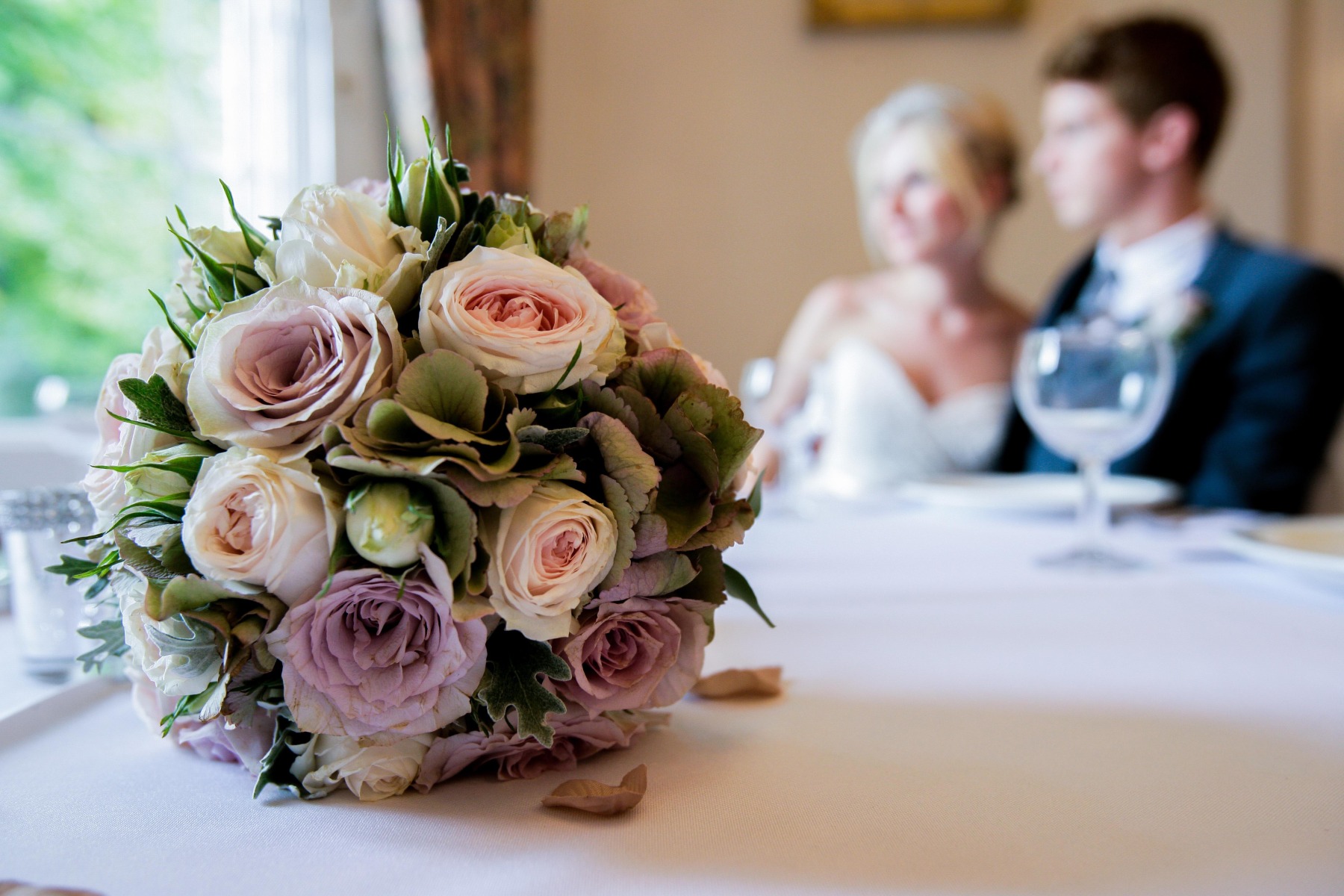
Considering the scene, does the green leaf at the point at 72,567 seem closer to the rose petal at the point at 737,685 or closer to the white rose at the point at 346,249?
the white rose at the point at 346,249

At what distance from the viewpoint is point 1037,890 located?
0.98ft

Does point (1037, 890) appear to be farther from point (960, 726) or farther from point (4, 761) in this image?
point (4, 761)

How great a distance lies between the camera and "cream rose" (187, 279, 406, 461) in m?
0.34

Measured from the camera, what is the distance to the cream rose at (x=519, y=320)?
0.35 metres

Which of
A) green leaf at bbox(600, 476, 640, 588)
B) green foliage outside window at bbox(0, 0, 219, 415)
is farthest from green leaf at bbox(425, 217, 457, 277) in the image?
green foliage outside window at bbox(0, 0, 219, 415)

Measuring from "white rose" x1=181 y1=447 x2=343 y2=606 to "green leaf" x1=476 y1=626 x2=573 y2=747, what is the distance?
0.24 ft

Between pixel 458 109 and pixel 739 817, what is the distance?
2326 millimetres

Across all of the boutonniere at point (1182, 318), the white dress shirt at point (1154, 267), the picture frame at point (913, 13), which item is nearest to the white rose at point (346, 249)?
the boutonniere at point (1182, 318)

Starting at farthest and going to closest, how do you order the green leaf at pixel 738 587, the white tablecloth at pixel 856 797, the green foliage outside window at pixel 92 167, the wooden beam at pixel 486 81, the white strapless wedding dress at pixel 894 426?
the wooden beam at pixel 486 81, the white strapless wedding dress at pixel 894 426, the green foliage outside window at pixel 92 167, the green leaf at pixel 738 587, the white tablecloth at pixel 856 797

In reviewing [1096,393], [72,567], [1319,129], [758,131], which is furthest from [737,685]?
[1319,129]

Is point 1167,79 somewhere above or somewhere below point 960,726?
above

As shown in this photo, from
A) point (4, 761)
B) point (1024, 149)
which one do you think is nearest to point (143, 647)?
point (4, 761)

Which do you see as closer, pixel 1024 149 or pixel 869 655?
pixel 869 655

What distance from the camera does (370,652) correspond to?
340 mm
